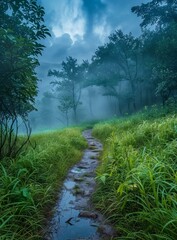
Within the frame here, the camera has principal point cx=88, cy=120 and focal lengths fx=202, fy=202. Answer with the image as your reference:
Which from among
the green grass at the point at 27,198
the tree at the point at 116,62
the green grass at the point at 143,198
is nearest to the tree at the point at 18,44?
the green grass at the point at 27,198

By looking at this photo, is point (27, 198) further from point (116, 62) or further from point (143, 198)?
point (116, 62)

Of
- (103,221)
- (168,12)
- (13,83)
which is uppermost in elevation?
(168,12)

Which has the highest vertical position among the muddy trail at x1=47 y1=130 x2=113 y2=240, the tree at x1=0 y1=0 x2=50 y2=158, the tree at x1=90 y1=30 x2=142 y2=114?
the tree at x1=90 y1=30 x2=142 y2=114

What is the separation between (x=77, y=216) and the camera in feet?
10.2

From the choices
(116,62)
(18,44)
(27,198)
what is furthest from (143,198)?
(116,62)

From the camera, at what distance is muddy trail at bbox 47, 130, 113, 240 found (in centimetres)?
262

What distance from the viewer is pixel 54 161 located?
5391mm

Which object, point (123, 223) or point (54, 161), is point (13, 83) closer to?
point (54, 161)

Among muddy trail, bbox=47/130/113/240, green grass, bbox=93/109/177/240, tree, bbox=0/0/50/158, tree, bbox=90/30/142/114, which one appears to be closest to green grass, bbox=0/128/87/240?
muddy trail, bbox=47/130/113/240

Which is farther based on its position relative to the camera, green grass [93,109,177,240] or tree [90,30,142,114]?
tree [90,30,142,114]

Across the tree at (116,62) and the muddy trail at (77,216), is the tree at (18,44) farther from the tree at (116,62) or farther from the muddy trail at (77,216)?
the tree at (116,62)

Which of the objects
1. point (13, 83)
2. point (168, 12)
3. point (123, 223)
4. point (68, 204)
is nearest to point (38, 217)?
point (68, 204)

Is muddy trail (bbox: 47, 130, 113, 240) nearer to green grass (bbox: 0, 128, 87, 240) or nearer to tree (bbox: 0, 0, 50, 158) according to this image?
green grass (bbox: 0, 128, 87, 240)

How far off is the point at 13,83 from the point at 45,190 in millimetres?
2394
